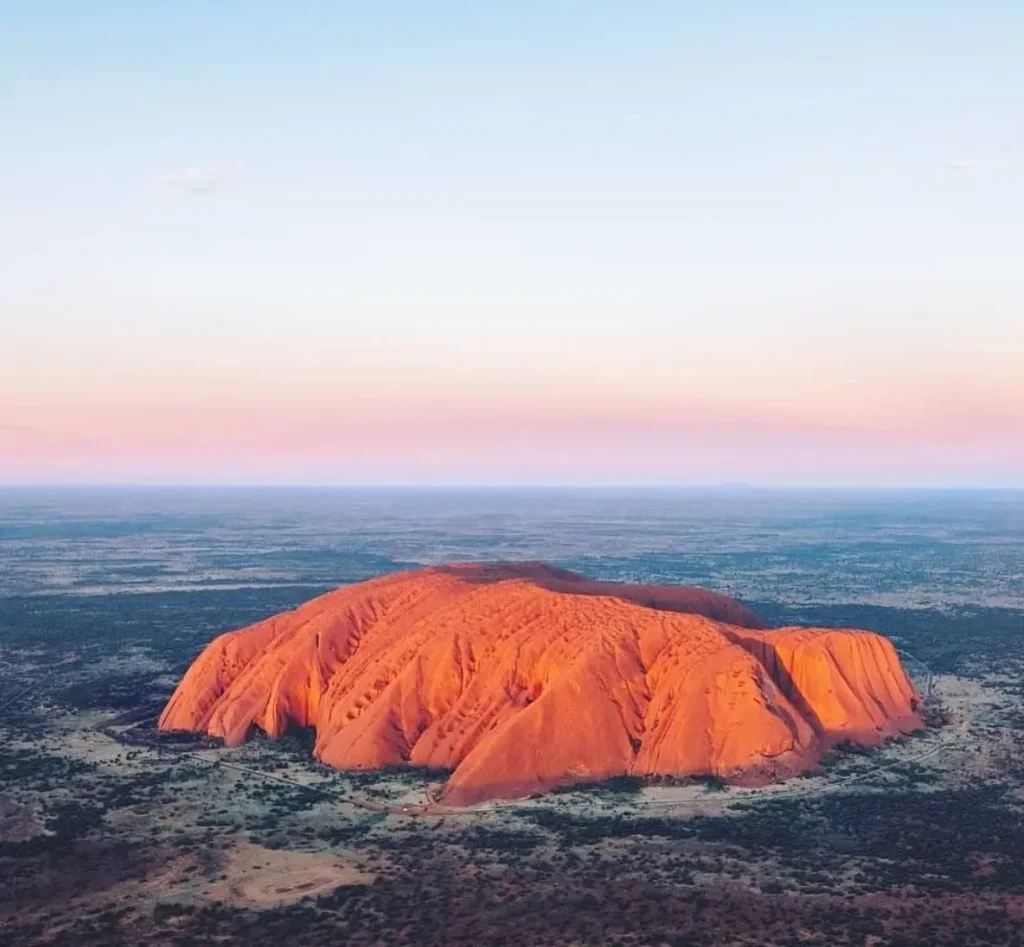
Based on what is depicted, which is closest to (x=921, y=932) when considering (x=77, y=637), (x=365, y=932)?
(x=365, y=932)

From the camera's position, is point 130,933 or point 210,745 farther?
point 210,745

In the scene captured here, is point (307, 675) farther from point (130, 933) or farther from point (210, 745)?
point (130, 933)

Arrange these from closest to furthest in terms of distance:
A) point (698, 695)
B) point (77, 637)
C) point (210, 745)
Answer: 1. point (698, 695)
2. point (210, 745)
3. point (77, 637)

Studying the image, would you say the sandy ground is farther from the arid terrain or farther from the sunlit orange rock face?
the sunlit orange rock face

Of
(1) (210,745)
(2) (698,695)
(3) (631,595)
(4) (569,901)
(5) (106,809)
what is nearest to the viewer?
(4) (569,901)

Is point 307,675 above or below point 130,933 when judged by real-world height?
above

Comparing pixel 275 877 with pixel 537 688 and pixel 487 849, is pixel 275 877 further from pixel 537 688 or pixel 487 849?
pixel 537 688

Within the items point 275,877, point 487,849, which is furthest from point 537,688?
point 275,877
